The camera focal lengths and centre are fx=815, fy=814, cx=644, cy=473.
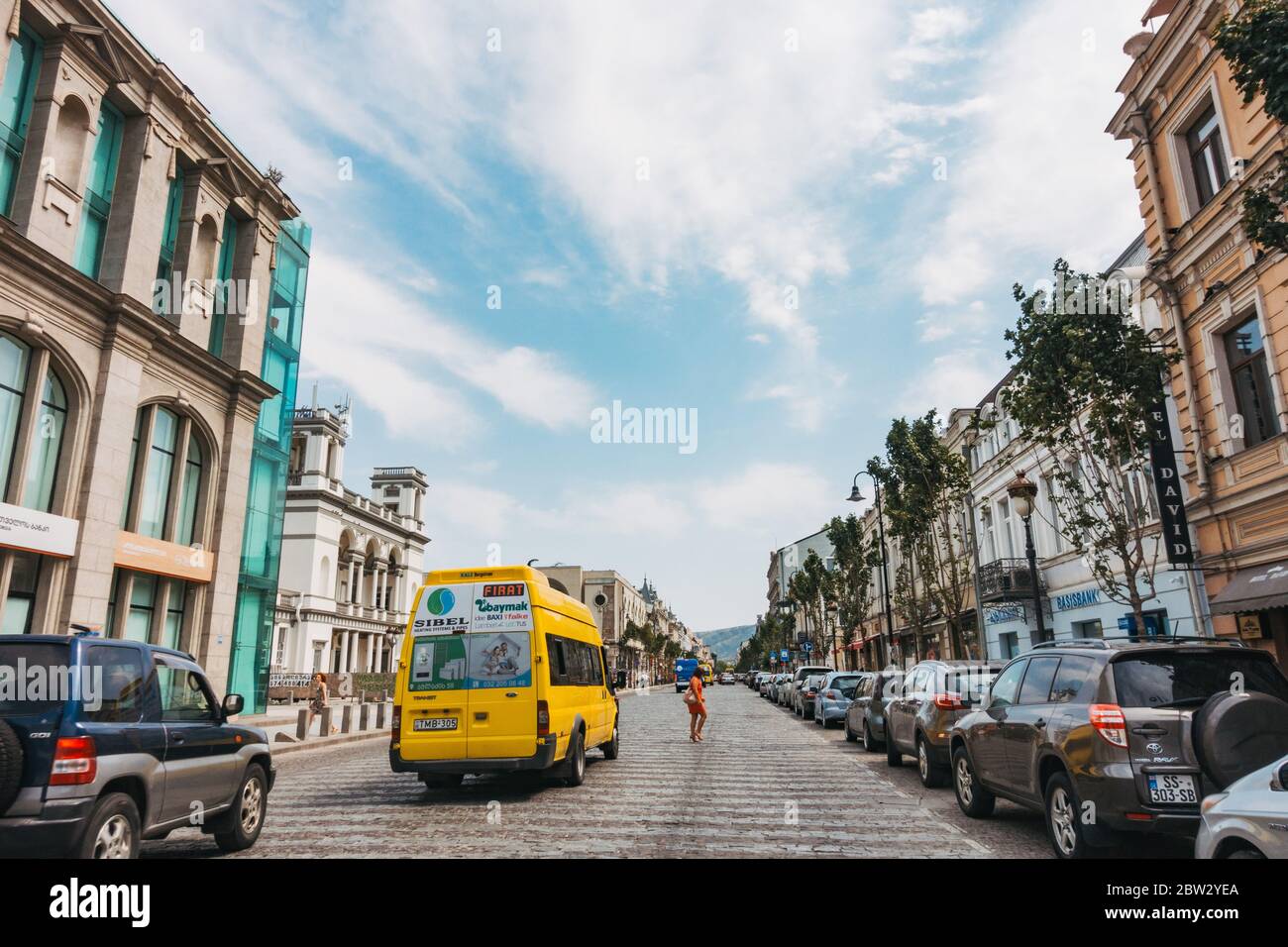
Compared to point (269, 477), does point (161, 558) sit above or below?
below

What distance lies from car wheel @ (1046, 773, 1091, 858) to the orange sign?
70.9 feet

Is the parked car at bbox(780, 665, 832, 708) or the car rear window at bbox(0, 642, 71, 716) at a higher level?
the car rear window at bbox(0, 642, 71, 716)

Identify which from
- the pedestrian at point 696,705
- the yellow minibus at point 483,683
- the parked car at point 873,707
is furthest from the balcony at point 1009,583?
the yellow minibus at point 483,683

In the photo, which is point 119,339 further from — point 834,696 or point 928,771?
point 834,696

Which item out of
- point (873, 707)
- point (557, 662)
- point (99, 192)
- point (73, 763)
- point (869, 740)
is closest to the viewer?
point (73, 763)

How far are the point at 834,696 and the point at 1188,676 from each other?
17.8 meters

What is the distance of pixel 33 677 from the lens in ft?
18.3

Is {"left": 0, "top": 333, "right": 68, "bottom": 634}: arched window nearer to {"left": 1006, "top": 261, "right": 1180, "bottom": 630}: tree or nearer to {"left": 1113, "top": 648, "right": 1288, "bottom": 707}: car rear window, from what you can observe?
{"left": 1113, "top": 648, "right": 1288, "bottom": 707}: car rear window

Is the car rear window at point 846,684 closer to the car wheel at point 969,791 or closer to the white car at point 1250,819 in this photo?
the car wheel at point 969,791

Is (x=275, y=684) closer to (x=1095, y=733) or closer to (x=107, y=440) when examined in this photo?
(x=107, y=440)

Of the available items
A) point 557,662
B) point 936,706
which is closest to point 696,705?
point 936,706

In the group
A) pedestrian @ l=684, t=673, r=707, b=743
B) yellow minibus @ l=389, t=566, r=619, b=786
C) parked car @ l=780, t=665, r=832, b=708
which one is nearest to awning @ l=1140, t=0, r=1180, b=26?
pedestrian @ l=684, t=673, r=707, b=743

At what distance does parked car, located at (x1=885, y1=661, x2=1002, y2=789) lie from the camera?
Result: 11469 mm
